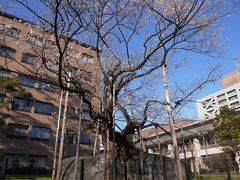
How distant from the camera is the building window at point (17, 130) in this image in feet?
97.3

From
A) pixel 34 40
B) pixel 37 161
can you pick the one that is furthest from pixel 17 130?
pixel 34 40

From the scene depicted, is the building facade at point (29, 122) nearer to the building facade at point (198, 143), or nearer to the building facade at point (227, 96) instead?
the building facade at point (198, 143)

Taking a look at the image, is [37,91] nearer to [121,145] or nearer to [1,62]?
[1,62]

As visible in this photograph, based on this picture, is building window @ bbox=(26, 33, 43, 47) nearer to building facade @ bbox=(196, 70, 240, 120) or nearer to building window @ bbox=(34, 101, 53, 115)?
building window @ bbox=(34, 101, 53, 115)

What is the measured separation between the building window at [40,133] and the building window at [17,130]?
1.09 metres

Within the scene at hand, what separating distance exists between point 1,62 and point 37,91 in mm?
5954

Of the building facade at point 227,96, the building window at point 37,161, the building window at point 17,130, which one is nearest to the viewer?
the building window at point 17,130

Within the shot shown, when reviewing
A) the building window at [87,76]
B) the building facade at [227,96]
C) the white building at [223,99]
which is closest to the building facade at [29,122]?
the building window at [87,76]

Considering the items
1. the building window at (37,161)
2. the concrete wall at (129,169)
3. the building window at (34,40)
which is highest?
the building window at (34,40)

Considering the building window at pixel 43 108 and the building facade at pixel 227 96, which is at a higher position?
the building facade at pixel 227 96

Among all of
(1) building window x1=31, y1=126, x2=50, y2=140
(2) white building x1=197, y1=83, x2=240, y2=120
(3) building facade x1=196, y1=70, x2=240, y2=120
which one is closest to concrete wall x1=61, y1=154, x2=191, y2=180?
(1) building window x1=31, y1=126, x2=50, y2=140

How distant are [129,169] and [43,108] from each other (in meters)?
22.6

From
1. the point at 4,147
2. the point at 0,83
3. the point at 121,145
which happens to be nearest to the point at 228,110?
the point at 121,145

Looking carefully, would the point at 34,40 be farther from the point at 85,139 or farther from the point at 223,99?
the point at 223,99
